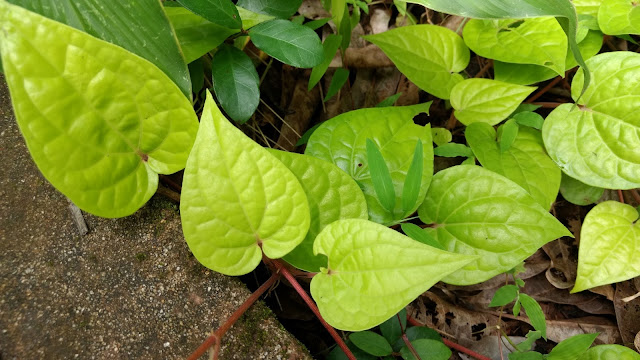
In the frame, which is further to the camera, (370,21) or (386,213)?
(370,21)

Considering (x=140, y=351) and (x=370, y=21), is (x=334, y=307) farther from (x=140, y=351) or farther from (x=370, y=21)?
(x=370, y=21)

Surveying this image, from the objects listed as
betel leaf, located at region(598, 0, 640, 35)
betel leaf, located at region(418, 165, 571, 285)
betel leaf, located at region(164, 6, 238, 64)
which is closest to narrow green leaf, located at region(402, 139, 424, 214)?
betel leaf, located at region(418, 165, 571, 285)

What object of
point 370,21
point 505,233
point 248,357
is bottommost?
point 248,357

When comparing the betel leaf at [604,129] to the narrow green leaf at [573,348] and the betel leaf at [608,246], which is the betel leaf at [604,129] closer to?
the betel leaf at [608,246]

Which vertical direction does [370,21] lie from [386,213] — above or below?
above

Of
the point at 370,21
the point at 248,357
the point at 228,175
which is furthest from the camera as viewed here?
the point at 370,21

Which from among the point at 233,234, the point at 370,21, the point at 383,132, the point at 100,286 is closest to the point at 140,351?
the point at 100,286

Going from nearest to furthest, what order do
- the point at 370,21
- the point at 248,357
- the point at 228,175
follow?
the point at 228,175 → the point at 248,357 → the point at 370,21

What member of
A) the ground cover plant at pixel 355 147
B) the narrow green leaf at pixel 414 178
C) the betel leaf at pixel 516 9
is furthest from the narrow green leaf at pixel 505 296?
the betel leaf at pixel 516 9
